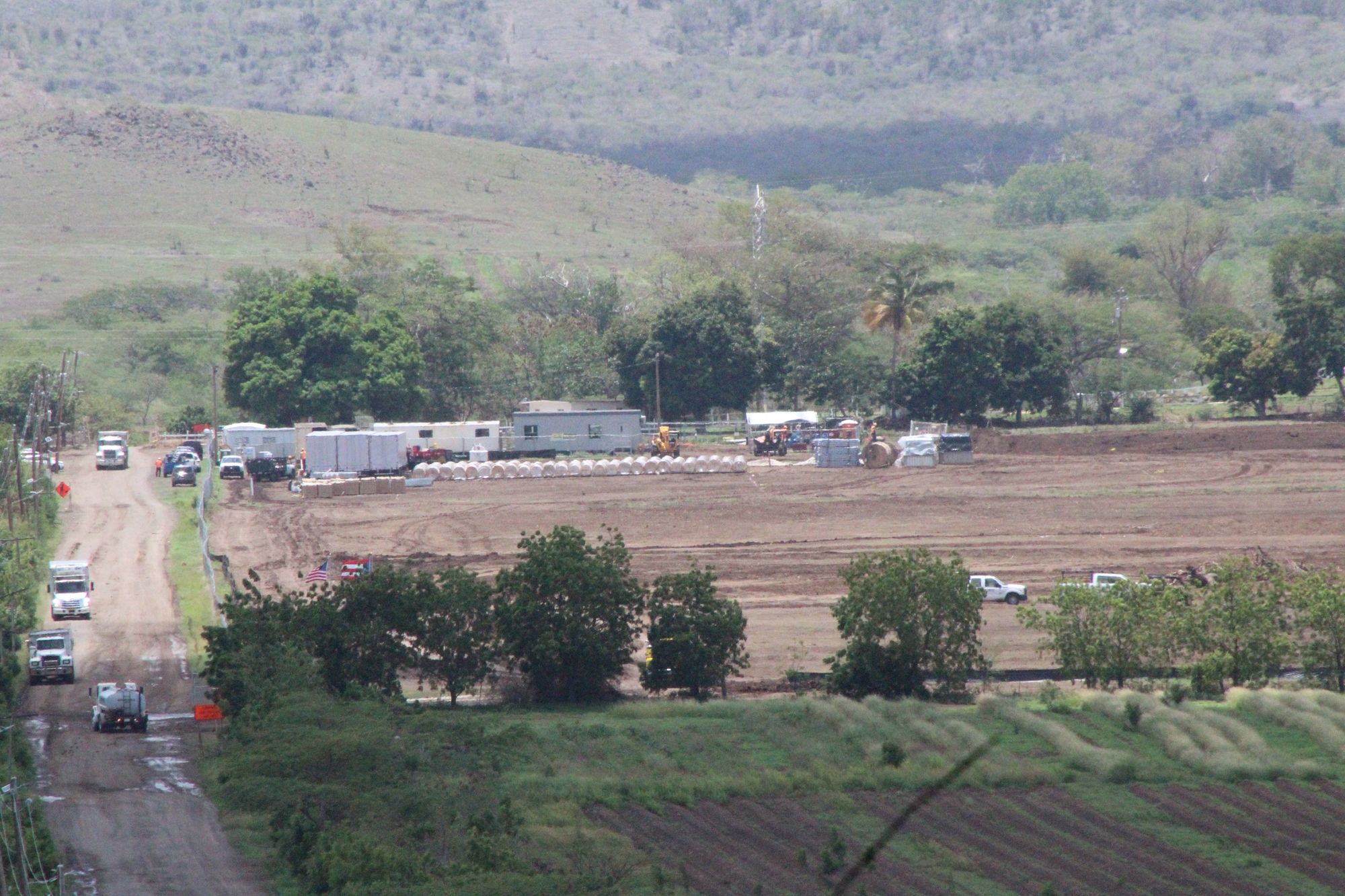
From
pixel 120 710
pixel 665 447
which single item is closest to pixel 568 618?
pixel 120 710

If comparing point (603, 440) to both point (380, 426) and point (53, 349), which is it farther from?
point (53, 349)

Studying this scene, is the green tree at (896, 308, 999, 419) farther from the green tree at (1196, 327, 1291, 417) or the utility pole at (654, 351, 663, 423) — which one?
the utility pole at (654, 351, 663, 423)

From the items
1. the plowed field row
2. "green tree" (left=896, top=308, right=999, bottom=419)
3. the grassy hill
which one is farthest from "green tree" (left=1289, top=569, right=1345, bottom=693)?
the grassy hill

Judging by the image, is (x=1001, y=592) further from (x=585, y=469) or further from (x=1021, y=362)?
(x=1021, y=362)

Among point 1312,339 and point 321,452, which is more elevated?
point 1312,339

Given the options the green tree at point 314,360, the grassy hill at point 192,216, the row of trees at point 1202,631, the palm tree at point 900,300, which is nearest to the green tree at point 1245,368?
the palm tree at point 900,300

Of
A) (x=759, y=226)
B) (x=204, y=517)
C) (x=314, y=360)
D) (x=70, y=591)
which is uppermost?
(x=759, y=226)

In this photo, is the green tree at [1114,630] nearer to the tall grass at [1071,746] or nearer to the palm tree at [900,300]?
the tall grass at [1071,746]
